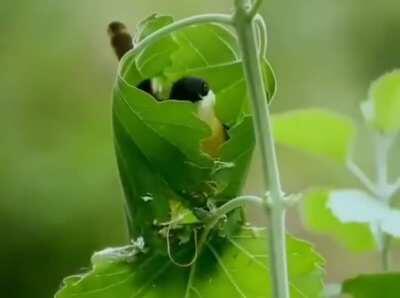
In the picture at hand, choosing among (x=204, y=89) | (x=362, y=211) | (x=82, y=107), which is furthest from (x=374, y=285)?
(x=82, y=107)

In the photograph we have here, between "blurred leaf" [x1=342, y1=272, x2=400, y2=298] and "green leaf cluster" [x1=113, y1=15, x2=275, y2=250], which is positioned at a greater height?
"green leaf cluster" [x1=113, y1=15, x2=275, y2=250]

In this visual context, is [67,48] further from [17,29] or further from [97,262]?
[97,262]

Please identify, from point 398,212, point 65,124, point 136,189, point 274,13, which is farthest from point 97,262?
point 274,13

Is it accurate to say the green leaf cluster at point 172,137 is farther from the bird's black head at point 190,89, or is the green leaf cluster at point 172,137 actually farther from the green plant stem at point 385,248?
the green plant stem at point 385,248

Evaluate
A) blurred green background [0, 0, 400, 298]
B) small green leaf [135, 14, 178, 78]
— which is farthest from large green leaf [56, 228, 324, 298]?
blurred green background [0, 0, 400, 298]

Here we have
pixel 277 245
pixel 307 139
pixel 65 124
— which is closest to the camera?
pixel 277 245

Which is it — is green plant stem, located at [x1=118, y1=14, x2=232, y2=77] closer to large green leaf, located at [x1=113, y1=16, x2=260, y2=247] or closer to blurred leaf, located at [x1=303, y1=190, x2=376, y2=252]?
large green leaf, located at [x1=113, y1=16, x2=260, y2=247]
